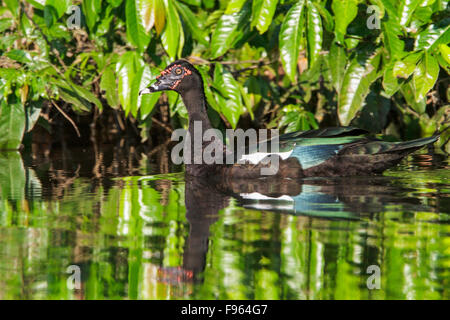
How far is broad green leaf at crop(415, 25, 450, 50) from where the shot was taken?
6.10 m

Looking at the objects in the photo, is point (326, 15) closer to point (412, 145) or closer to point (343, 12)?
point (343, 12)

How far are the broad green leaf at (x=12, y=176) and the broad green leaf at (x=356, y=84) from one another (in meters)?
3.13

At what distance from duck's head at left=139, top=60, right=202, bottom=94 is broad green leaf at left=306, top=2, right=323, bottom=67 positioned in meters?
1.51

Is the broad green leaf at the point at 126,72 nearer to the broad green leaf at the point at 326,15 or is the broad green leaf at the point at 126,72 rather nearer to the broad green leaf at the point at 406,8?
the broad green leaf at the point at 326,15

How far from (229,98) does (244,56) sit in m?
1.79

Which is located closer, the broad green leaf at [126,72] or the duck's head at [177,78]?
the duck's head at [177,78]

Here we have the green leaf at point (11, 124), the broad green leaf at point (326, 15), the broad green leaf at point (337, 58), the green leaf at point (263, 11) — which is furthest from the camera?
the green leaf at point (11, 124)

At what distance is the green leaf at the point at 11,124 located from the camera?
324 inches

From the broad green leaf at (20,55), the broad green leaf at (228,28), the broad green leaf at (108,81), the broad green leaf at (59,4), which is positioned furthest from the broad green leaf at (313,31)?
the broad green leaf at (20,55)

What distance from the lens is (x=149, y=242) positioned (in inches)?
174

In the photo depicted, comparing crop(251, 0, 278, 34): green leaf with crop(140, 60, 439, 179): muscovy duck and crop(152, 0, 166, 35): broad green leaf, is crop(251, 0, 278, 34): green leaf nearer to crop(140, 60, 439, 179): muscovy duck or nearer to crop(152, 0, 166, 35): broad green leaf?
crop(152, 0, 166, 35): broad green leaf

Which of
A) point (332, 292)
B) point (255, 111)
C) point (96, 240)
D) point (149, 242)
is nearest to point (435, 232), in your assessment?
point (332, 292)
